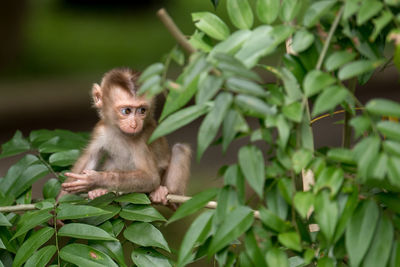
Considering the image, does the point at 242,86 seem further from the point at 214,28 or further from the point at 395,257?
the point at 395,257

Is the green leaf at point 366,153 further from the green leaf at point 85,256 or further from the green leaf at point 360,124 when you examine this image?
the green leaf at point 85,256

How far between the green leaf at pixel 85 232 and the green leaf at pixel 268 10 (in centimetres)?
88

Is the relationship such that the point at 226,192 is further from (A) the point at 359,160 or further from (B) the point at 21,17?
(B) the point at 21,17

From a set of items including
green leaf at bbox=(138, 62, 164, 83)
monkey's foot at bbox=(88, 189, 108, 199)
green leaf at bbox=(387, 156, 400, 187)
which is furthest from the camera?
monkey's foot at bbox=(88, 189, 108, 199)

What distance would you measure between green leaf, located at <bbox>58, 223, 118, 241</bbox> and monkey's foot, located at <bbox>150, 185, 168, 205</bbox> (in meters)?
0.52

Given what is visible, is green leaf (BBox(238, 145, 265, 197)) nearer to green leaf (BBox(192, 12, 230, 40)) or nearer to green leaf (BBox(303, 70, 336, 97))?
green leaf (BBox(303, 70, 336, 97))

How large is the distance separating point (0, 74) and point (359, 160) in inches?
277

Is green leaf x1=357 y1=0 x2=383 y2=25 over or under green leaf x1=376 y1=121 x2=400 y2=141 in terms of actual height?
over

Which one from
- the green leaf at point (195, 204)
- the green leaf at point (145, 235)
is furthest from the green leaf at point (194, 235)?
the green leaf at point (145, 235)

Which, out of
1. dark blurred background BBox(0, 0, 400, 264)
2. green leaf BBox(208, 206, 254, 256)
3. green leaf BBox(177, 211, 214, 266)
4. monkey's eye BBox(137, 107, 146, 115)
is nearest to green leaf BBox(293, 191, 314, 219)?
green leaf BBox(208, 206, 254, 256)

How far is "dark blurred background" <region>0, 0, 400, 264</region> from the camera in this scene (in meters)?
6.59

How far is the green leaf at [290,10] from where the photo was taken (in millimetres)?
1535

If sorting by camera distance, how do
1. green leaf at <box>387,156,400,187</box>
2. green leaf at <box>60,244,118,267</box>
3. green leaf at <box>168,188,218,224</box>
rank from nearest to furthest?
1. green leaf at <box>387,156,400,187</box>
2. green leaf at <box>168,188,218,224</box>
3. green leaf at <box>60,244,118,267</box>

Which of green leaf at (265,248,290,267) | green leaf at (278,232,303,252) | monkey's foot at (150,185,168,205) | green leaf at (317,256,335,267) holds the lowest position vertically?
green leaf at (317,256,335,267)
